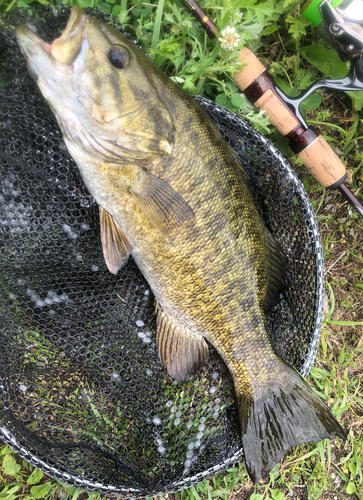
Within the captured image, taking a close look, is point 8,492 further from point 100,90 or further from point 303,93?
point 303,93

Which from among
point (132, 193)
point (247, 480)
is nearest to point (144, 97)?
point (132, 193)

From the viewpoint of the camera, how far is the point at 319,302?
6.95ft

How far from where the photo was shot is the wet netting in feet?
5.83

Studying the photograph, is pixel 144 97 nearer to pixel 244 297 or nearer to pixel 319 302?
pixel 244 297

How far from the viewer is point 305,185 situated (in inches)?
103

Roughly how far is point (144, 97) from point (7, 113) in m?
0.69

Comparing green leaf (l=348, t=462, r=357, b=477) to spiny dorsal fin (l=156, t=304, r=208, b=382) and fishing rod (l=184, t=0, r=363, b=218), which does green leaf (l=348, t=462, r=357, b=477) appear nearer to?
spiny dorsal fin (l=156, t=304, r=208, b=382)

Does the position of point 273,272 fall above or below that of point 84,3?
below

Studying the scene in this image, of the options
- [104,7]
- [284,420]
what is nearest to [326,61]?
[104,7]

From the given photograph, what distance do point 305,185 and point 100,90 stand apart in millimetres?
1743

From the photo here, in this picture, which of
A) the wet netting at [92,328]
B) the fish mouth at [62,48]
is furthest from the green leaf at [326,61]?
the fish mouth at [62,48]

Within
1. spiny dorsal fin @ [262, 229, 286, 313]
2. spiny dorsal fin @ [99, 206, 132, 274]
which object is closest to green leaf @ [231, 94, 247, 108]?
spiny dorsal fin @ [262, 229, 286, 313]

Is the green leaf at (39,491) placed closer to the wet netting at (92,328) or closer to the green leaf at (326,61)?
the wet netting at (92,328)

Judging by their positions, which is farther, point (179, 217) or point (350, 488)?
point (350, 488)
